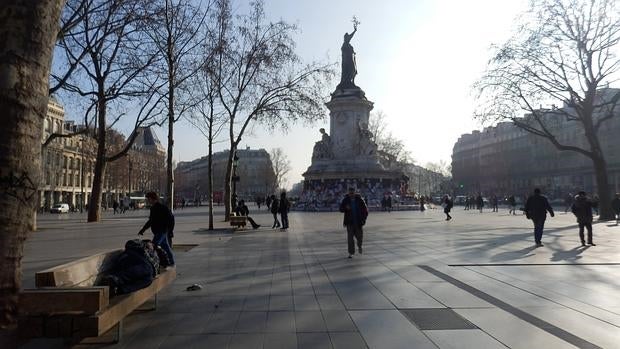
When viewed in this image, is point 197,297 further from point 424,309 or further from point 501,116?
point 501,116

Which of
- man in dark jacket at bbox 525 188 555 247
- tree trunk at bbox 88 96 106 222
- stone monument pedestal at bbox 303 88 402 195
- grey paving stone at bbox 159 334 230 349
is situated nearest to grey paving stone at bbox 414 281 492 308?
grey paving stone at bbox 159 334 230 349

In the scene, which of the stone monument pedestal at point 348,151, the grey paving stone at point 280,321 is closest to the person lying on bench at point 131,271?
the grey paving stone at point 280,321

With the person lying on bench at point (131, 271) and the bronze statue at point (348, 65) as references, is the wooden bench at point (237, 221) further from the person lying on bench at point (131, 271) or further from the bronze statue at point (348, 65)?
the bronze statue at point (348, 65)

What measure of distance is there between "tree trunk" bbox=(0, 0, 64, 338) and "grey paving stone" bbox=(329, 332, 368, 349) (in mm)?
3160

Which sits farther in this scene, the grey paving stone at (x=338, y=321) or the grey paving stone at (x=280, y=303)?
the grey paving stone at (x=280, y=303)

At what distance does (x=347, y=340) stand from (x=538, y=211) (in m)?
12.5

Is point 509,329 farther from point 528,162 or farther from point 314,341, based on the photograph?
point 528,162

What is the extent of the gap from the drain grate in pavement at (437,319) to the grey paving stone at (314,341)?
1.22m

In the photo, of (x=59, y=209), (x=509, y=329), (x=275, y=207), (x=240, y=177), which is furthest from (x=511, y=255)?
(x=240, y=177)

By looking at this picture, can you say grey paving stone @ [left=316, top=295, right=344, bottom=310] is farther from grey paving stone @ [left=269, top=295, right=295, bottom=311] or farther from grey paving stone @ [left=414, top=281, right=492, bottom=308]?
grey paving stone @ [left=414, top=281, right=492, bottom=308]

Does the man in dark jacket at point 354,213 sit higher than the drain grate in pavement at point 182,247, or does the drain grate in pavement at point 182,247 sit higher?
the man in dark jacket at point 354,213

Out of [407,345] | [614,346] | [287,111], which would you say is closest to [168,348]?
[407,345]

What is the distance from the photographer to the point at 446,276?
9.59 meters

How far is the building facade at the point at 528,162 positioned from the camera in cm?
8744
